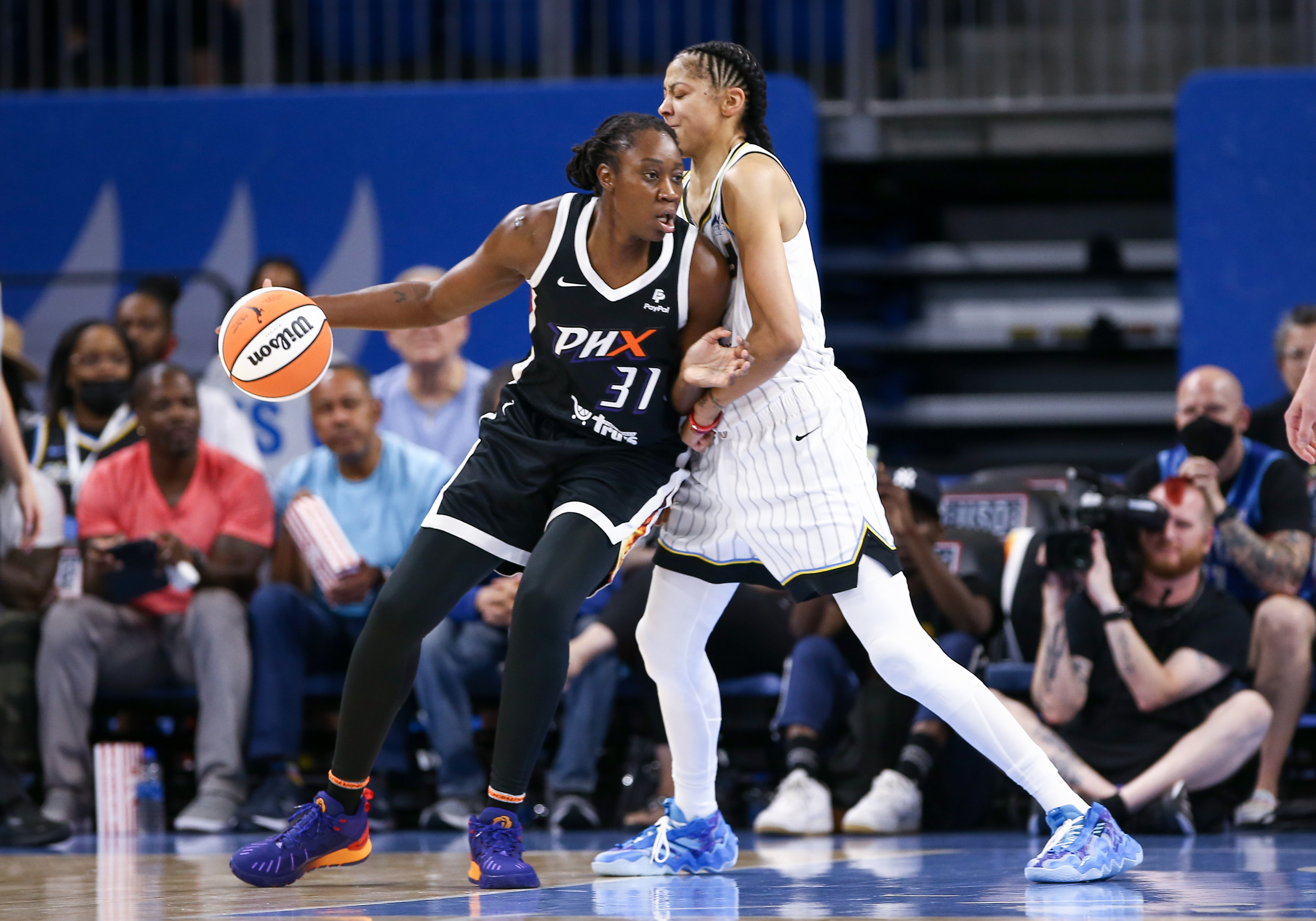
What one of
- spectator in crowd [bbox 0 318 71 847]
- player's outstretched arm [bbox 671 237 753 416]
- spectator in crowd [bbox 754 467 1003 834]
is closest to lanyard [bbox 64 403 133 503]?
spectator in crowd [bbox 0 318 71 847]

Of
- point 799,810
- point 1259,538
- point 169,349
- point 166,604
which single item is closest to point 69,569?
point 166,604

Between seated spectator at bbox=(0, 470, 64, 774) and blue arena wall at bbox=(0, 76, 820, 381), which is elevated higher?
blue arena wall at bbox=(0, 76, 820, 381)

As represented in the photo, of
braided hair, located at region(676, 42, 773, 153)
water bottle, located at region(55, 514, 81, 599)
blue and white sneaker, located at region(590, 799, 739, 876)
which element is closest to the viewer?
braided hair, located at region(676, 42, 773, 153)

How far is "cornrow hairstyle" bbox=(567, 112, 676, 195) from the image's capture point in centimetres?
321

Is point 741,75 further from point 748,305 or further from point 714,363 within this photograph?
point 714,363

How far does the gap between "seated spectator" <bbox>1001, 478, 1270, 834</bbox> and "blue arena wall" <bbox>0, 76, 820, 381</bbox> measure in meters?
3.26

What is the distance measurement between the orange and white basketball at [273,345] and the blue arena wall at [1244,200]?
4.58m

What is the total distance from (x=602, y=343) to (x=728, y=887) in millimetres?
1156

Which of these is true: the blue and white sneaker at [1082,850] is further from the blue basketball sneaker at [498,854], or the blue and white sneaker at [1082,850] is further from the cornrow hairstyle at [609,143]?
the cornrow hairstyle at [609,143]

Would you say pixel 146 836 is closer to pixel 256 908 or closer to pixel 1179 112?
pixel 256 908

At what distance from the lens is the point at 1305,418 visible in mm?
3207

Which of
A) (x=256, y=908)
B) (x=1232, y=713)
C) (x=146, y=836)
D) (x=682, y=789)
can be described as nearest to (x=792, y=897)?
(x=682, y=789)

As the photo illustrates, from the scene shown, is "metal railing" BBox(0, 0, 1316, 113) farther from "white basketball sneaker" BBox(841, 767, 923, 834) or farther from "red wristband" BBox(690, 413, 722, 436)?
"red wristband" BBox(690, 413, 722, 436)

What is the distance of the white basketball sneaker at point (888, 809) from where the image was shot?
497 centimetres
